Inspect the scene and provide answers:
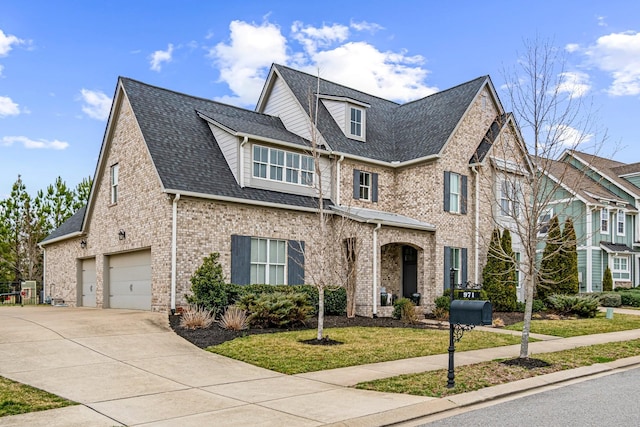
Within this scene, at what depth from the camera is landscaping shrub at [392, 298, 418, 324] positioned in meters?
18.9

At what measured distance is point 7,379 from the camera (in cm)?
926

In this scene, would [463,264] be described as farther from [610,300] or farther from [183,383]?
[183,383]

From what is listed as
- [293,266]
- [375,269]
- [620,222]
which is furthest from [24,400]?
[620,222]

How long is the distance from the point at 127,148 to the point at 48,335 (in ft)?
30.1

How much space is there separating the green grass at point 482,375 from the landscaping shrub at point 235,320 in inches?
229

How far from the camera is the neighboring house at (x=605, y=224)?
34.2m

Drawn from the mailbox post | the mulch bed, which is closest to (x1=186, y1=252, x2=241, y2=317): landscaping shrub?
the mulch bed

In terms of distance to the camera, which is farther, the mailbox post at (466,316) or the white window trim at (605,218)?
the white window trim at (605,218)

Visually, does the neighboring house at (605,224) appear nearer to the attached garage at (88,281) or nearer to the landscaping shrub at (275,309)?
the landscaping shrub at (275,309)

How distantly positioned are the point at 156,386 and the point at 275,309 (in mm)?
6425

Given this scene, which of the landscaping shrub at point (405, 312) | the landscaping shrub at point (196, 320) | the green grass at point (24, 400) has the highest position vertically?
the landscaping shrub at point (196, 320)

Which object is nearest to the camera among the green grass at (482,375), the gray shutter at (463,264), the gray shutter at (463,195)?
the green grass at (482,375)

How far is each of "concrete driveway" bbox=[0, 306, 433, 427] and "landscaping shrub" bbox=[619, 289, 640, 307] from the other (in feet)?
80.1

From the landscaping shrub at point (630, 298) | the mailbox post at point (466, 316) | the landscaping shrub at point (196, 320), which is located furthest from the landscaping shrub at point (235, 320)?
the landscaping shrub at point (630, 298)
